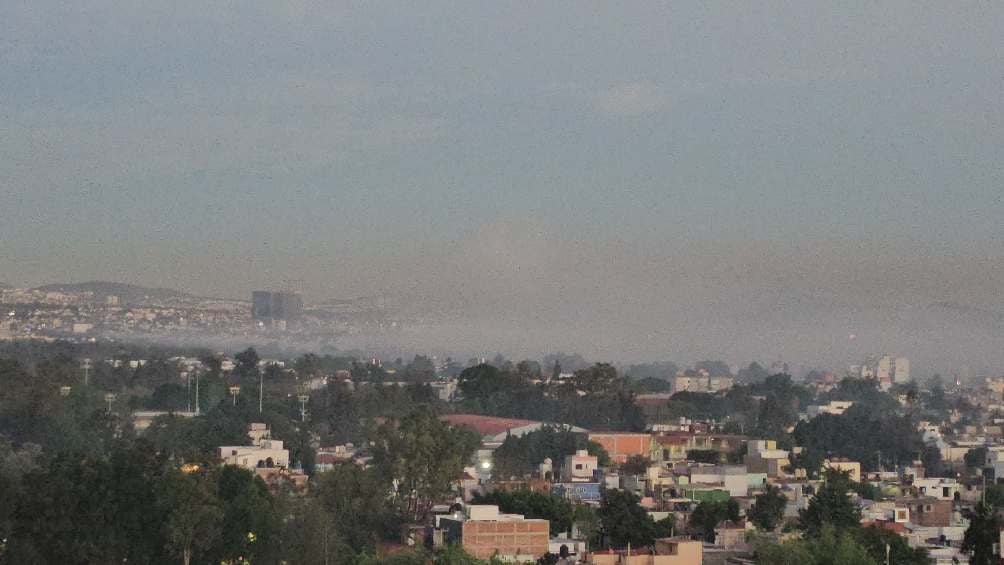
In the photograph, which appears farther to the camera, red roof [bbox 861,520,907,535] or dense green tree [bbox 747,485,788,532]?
dense green tree [bbox 747,485,788,532]

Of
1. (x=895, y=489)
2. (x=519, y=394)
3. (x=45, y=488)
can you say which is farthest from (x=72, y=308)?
(x=45, y=488)

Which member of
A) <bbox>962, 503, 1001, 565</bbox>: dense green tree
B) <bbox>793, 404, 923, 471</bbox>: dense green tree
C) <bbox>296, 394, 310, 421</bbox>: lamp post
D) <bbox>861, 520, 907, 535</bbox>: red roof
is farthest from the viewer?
<bbox>296, 394, 310, 421</bbox>: lamp post

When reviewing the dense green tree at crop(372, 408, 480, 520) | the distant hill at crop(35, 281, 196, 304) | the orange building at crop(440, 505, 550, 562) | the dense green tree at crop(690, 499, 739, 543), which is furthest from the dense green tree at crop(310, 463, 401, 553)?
the distant hill at crop(35, 281, 196, 304)

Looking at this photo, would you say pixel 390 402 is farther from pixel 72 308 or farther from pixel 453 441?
pixel 72 308

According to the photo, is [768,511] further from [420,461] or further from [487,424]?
[487,424]

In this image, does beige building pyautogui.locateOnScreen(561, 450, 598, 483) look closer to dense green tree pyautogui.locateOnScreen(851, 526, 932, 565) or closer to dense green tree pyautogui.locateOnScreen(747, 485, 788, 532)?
dense green tree pyautogui.locateOnScreen(747, 485, 788, 532)

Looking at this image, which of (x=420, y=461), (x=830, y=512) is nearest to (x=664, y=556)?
(x=830, y=512)

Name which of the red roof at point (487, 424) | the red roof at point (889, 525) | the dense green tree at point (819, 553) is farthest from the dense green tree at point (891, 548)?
the red roof at point (487, 424)
